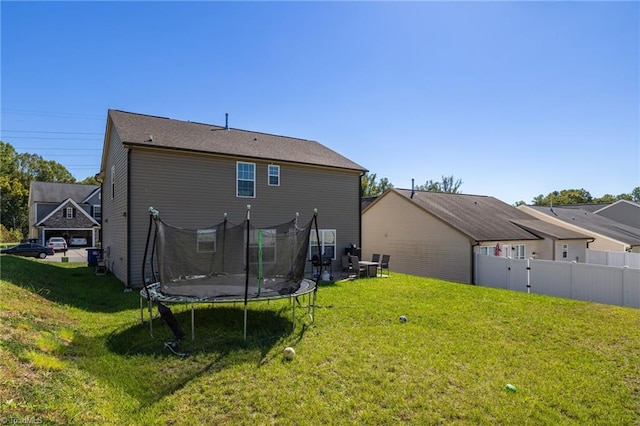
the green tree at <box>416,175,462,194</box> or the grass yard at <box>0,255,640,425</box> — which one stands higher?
the green tree at <box>416,175,462,194</box>

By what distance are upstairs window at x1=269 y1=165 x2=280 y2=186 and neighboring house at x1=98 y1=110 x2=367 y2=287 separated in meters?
0.04

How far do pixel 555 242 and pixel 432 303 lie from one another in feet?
47.2

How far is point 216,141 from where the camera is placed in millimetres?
14055

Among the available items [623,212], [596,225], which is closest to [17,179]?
[596,225]

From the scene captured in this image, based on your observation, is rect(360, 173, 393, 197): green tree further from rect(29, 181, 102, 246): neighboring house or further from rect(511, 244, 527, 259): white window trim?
rect(29, 181, 102, 246): neighboring house

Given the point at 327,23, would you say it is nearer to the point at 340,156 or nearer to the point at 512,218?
the point at 340,156

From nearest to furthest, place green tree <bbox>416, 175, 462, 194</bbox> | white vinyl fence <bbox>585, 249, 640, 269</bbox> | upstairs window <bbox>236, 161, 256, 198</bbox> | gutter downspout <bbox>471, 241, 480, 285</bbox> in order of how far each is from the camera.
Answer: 1. upstairs window <bbox>236, 161, 256, 198</bbox>
2. gutter downspout <bbox>471, 241, 480, 285</bbox>
3. white vinyl fence <bbox>585, 249, 640, 269</bbox>
4. green tree <bbox>416, 175, 462, 194</bbox>

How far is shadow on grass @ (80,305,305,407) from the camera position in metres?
4.64

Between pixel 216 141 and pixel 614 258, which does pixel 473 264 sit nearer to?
pixel 614 258

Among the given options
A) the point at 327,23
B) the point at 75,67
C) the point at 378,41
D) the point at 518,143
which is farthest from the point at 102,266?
the point at 518,143

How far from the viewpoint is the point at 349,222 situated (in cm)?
1639

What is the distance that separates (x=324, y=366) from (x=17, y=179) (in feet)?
222

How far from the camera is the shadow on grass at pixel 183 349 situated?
4.64 m

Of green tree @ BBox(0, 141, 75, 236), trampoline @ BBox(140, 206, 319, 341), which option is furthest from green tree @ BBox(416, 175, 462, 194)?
green tree @ BBox(0, 141, 75, 236)
